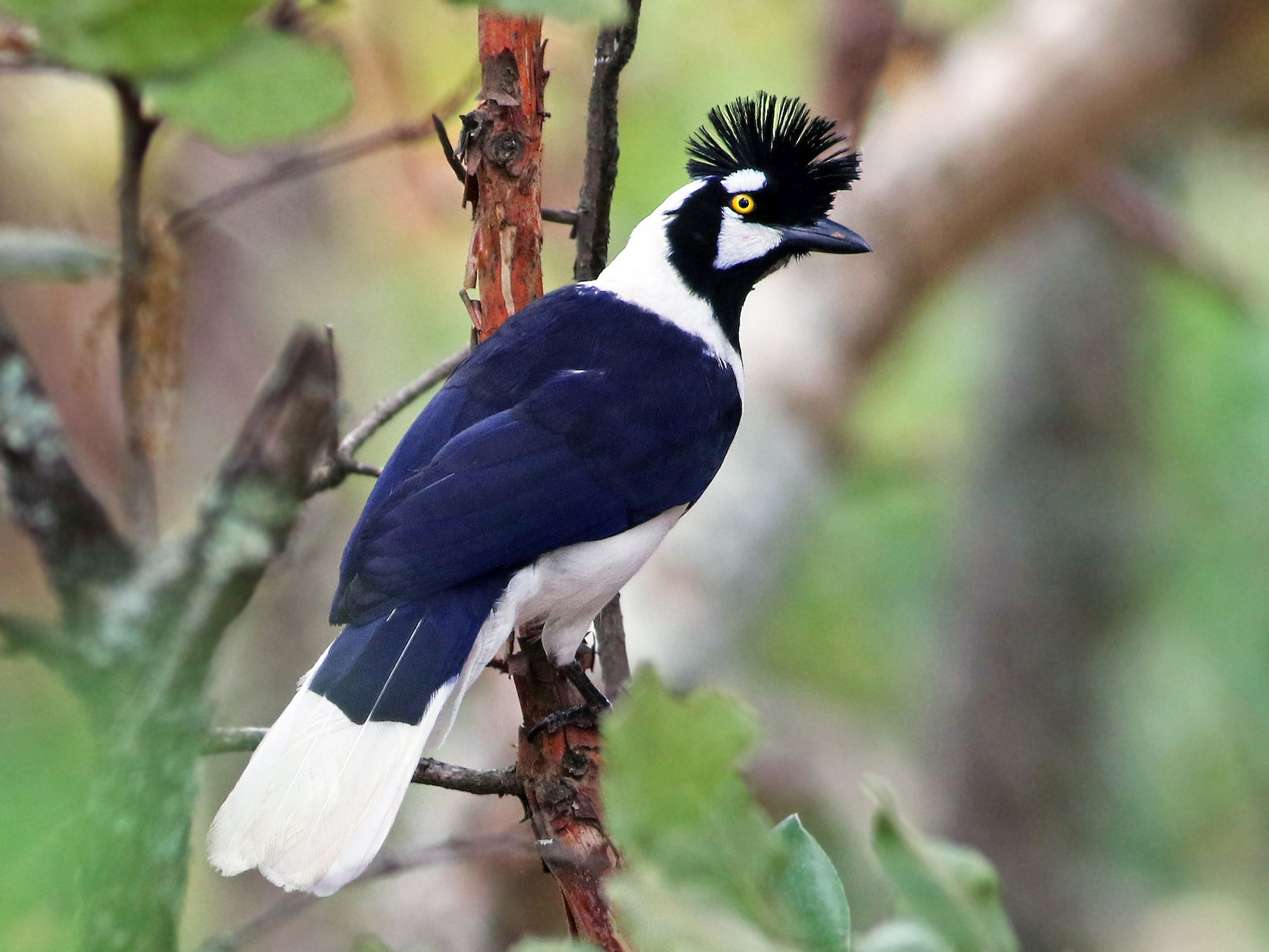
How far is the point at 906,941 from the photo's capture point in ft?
2.41

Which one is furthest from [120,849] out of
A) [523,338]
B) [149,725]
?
[523,338]

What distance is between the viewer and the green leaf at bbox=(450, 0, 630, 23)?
61 cm

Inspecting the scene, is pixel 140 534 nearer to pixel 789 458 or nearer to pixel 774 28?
pixel 789 458

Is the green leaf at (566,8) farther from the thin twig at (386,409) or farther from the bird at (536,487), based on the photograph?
the thin twig at (386,409)

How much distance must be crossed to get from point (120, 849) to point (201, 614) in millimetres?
Result: 274

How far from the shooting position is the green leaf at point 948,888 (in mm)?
679

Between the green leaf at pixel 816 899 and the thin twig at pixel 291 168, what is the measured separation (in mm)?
852

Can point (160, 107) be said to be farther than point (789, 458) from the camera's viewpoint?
No

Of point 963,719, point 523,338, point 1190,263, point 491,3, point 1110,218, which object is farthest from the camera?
point 963,719

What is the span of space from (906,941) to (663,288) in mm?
2307

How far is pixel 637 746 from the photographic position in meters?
0.69

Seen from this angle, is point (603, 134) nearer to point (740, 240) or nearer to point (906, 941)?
point (740, 240)

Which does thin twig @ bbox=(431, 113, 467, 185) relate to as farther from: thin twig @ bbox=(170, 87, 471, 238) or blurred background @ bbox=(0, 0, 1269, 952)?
blurred background @ bbox=(0, 0, 1269, 952)

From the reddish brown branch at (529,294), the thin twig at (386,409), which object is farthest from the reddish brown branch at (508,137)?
the thin twig at (386,409)
